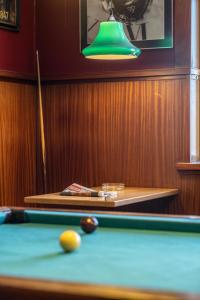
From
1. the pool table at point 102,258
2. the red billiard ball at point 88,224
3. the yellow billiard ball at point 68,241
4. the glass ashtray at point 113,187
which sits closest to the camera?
the pool table at point 102,258

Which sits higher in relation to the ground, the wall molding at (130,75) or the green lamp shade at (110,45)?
the green lamp shade at (110,45)

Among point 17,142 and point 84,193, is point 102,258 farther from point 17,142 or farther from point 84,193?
point 17,142

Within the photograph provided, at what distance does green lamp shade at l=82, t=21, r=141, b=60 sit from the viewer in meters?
4.45

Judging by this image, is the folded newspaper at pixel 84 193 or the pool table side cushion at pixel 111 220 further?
the folded newspaper at pixel 84 193

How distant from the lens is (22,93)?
5.73m

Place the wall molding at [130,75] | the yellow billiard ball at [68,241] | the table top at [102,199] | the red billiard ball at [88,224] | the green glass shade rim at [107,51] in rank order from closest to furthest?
the yellow billiard ball at [68,241] → the red billiard ball at [88,224] → the table top at [102,199] → the green glass shade rim at [107,51] → the wall molding at [130,75]

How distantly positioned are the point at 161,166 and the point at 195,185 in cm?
34

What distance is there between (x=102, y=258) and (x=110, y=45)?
7.65ft

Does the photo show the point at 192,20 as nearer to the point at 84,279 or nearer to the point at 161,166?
the point at 161,166

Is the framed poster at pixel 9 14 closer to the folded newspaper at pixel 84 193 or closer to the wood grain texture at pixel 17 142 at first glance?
the wood grain texture at pixel 17 142

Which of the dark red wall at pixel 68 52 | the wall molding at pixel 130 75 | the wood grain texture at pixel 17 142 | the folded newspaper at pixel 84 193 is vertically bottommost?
the folded newspaper at pixel 84 193

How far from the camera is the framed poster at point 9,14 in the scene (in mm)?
5477

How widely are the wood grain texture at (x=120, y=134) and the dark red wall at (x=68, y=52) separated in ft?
0.40

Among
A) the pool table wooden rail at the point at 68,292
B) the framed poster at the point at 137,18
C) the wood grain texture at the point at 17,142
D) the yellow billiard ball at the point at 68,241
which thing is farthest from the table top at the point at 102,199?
the pool table wooden rail at the point at 68,292
